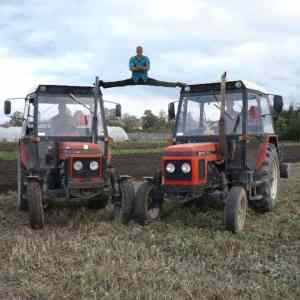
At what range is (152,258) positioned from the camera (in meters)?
5.31

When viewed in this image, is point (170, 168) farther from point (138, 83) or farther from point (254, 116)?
point (254, 116)

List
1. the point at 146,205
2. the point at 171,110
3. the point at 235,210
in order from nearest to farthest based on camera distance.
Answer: the point at 235,210 → the point at 146,205 → the point at 171,110

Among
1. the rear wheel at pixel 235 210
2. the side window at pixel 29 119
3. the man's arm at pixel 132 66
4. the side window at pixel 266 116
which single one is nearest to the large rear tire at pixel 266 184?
the side window at pixel 266 116

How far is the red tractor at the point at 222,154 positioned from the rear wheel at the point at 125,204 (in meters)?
0.18

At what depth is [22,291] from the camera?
4301mm

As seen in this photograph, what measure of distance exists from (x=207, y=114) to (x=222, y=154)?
881 mm

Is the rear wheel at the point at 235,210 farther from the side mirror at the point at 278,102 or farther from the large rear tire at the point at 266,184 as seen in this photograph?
the side mirror at the point at 278,102

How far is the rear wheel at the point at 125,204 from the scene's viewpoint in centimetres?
735

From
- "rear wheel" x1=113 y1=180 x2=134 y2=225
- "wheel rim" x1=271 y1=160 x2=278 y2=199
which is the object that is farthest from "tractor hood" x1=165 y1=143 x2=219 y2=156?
"wheel rim" x1=271 y1=160 x2=278 y2=199

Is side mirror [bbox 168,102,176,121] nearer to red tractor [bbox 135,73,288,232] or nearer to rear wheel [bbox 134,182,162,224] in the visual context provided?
red tractor [bbox 135,73,288,232]

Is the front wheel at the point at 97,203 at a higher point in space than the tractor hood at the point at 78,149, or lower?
lower

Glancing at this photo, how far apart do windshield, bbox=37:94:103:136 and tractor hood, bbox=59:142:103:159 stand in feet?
1.64

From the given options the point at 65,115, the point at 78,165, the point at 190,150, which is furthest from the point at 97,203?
the point at 190,150

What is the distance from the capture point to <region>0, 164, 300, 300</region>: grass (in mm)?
4289
